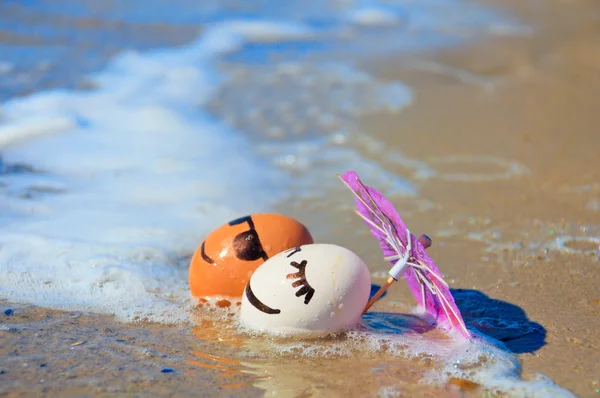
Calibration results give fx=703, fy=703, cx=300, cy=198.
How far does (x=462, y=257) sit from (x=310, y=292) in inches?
65.6

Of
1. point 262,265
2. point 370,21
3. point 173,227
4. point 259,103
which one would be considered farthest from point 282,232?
point 370,21

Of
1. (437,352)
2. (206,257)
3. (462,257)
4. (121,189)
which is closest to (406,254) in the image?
(437,352)

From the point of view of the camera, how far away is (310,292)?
3529 millimetres

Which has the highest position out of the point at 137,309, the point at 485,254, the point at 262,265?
the point at 262,265

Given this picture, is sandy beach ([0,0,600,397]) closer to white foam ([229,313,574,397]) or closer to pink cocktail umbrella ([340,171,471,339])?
white foam ([229,313,574,397])

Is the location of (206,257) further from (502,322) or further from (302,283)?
(502,322)

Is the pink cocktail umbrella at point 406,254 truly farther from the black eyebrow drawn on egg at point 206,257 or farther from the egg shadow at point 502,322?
the black eyebrow drawn on egg at point 206,257

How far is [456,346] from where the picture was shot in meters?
3.57

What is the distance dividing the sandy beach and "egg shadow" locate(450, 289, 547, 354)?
0.04 feet

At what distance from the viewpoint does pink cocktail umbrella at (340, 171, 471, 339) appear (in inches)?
137

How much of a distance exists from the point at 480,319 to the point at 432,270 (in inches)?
29.5

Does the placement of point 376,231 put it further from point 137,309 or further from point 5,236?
point 5,236

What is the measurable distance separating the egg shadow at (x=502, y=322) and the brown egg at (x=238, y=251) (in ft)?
3.35

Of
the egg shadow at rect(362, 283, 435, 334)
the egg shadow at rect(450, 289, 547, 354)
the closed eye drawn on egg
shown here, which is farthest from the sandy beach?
the closed eye drawn on egg
